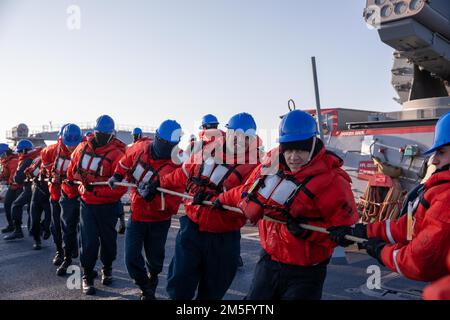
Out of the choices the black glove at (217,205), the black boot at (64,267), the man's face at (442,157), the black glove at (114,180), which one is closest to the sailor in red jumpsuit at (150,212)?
the black glove at (114,180)

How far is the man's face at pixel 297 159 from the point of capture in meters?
2.73

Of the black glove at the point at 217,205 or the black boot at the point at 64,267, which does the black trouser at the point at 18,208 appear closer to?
the black boot at the point at 64,267

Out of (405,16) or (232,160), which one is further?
(405,16)

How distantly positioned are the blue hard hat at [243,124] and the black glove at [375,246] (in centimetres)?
167

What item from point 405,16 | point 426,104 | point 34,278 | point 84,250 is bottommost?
point 34,278

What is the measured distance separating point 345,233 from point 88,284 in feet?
11.5

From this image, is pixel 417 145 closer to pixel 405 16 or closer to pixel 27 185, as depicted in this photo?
pixel 405 16

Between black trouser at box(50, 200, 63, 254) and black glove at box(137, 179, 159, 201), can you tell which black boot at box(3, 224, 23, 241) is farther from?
black glove at box(137, 179, 159, 201)

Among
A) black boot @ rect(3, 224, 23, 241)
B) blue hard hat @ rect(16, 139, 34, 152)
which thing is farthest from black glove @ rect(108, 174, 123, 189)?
blue hard hat @ rect(16, 139, 34, 152)

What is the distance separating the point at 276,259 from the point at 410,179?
15.1ft

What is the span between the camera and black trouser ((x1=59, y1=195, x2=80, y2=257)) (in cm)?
565

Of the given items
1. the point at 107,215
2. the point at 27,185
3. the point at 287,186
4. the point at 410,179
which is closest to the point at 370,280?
the point at 410,179

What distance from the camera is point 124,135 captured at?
93.8ft

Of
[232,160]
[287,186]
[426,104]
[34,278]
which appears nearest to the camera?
[287,186]
